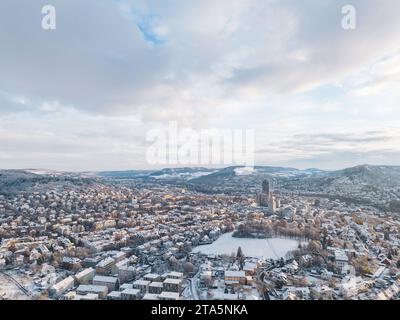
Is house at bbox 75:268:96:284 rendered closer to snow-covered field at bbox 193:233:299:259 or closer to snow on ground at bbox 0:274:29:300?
snow on ground at bbox 0:274:29:300

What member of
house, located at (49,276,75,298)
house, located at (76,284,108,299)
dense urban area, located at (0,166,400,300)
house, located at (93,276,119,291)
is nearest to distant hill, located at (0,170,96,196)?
dense urban area, located at (0,166,400,300)

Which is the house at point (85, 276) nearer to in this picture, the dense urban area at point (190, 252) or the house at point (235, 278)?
the dense urban area at point (190, 252)

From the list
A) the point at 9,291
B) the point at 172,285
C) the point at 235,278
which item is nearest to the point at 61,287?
the point at 9,291

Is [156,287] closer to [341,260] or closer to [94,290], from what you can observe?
[94,290]

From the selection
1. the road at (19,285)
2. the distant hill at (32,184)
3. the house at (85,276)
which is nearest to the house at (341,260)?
the house at (85,276)

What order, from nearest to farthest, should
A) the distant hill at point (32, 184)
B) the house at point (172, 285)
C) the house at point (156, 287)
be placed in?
the house at point (156, 287) < the house at point (172, 285) < the distant hill at point (32, 184)
